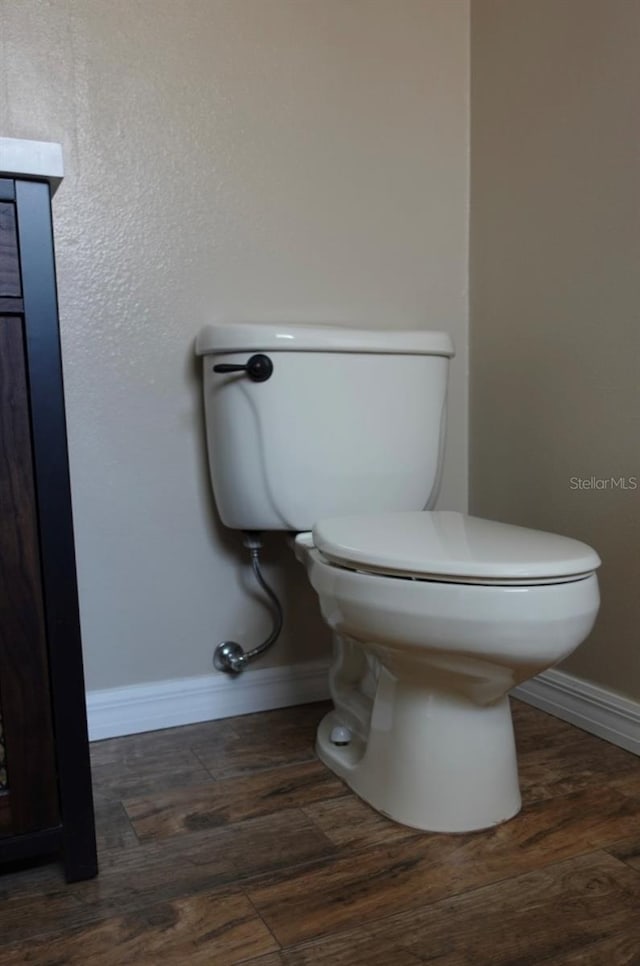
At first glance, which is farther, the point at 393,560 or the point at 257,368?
the point at 257,368

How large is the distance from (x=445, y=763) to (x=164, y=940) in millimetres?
418

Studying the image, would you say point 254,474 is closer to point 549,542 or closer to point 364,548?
point 364,548

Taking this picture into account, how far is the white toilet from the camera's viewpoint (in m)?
1.02

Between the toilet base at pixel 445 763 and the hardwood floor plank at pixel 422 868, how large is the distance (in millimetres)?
29

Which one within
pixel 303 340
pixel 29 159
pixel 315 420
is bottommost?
pixel 315 420

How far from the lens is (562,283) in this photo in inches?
58.5

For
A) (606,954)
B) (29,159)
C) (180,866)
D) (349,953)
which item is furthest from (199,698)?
(29,159)

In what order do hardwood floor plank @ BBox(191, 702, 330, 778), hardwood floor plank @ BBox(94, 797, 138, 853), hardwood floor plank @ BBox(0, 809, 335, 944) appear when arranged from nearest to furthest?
1. hardwood floor plank @ BBox(0, 809, 335, 944)
2. hardwood floor plank @ BBox(94, 797, 138, 853)
3. hardwood floor plank @ BBox(191, 702, 330, 778)

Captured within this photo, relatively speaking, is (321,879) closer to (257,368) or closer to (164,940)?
(164,940)

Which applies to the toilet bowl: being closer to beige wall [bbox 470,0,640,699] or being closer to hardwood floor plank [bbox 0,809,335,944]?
hardwood floor plank [bbox 0,809,335,944]

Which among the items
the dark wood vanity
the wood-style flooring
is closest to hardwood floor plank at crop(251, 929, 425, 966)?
the wood-style flooring

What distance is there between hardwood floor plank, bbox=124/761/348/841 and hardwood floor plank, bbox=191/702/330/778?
0.04m

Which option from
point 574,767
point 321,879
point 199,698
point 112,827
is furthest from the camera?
point 199,698

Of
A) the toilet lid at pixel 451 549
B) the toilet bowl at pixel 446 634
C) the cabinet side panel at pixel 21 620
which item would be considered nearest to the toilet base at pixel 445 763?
the toilet bowl at pixel 446 634
